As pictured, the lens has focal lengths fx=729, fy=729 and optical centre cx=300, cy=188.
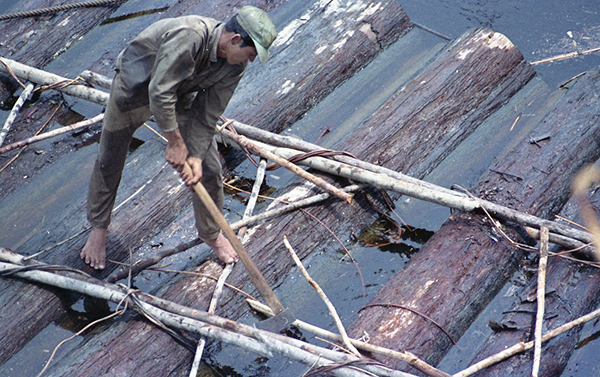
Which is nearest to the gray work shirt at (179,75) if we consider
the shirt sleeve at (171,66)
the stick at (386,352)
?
the shirt sleeve at (171,66)

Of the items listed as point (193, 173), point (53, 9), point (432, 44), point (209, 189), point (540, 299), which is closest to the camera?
point (193, 173)

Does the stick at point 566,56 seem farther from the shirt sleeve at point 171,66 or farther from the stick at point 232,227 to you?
the shirt sleeve at point 171,66

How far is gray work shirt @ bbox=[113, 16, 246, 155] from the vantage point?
12.0 feet

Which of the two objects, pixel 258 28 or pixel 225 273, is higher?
pixel 258 28

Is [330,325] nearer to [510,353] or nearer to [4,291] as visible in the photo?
[510,353]

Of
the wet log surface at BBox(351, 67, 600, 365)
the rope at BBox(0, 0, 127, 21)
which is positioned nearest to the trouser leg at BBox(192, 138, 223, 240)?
the wet log surface at BBox(351, 67, 600, 365)

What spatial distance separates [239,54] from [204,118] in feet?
1.71

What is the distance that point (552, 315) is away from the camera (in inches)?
168

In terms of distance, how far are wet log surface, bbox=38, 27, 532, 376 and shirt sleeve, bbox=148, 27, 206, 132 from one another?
122cm

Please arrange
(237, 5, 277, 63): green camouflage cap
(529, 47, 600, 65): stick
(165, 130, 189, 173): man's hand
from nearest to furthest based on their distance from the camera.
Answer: (237, 5, 277, 63): green camouflage cap → (165, 130, 189, 173): man's hand → (529, 47, 600, 65): stick

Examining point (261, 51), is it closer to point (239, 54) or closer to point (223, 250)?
point (239, 54)

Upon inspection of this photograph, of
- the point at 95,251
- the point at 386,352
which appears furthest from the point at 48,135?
the point at 386,352

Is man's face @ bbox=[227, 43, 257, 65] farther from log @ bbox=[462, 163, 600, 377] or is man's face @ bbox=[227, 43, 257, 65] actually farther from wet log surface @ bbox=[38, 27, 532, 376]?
log @ bbox=[462, 163, 600, 377]

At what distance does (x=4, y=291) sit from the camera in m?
4.39
